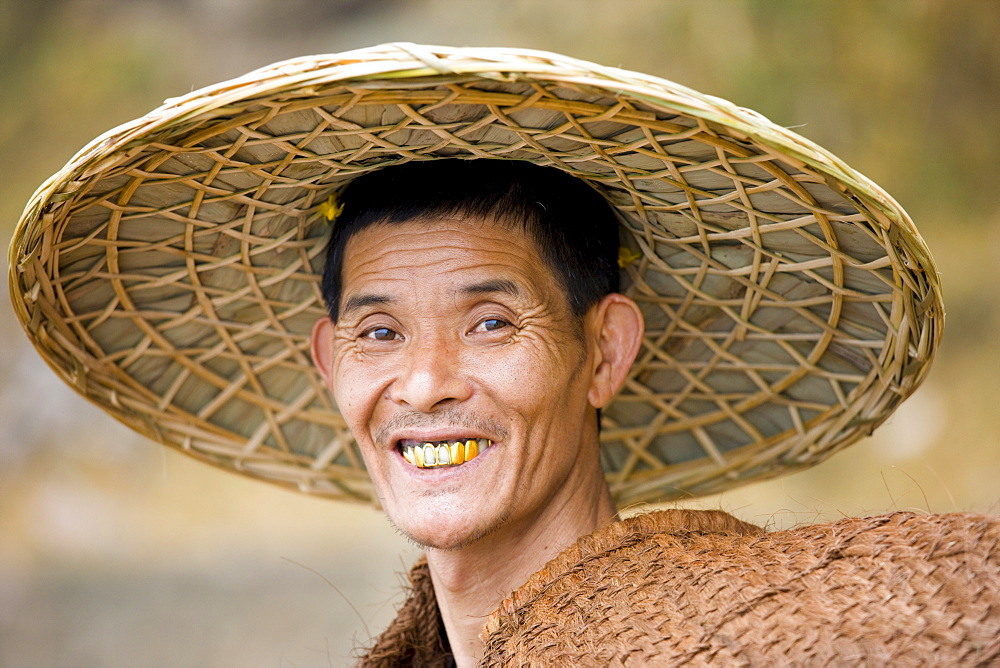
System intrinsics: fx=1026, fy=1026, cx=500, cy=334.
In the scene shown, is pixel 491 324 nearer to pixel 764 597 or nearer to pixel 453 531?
pixel 453 531

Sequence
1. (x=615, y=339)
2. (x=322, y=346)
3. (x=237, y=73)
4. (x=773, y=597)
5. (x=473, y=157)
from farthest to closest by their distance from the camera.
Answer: (x=237, y=73), (x=322, y=346), (x=615, y=339), (x=473, y=157), (x=773, y=597)

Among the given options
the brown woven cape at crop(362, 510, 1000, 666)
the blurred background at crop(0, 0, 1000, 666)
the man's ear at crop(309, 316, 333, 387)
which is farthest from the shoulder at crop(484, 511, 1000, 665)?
the blurred background at crop(0, 0, 1000, 666)

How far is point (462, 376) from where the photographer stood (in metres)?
1.67

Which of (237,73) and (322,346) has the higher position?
(237,73)

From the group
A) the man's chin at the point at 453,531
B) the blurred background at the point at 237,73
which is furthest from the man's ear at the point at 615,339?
the blurred background at the point at 237,73

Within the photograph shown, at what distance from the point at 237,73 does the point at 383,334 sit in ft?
10.7

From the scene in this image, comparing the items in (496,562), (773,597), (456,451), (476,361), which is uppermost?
(476,361)

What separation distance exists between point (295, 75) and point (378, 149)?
12.4 inches

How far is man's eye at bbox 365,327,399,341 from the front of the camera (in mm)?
1764

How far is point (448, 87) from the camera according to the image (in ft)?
4.31

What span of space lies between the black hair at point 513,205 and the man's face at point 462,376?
27 millimetres

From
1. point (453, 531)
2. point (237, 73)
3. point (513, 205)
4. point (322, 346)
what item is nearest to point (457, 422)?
point (453, 531)

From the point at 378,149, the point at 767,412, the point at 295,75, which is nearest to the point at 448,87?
the point at 295,75

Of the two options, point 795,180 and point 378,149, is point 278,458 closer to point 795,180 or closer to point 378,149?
point 378,149
